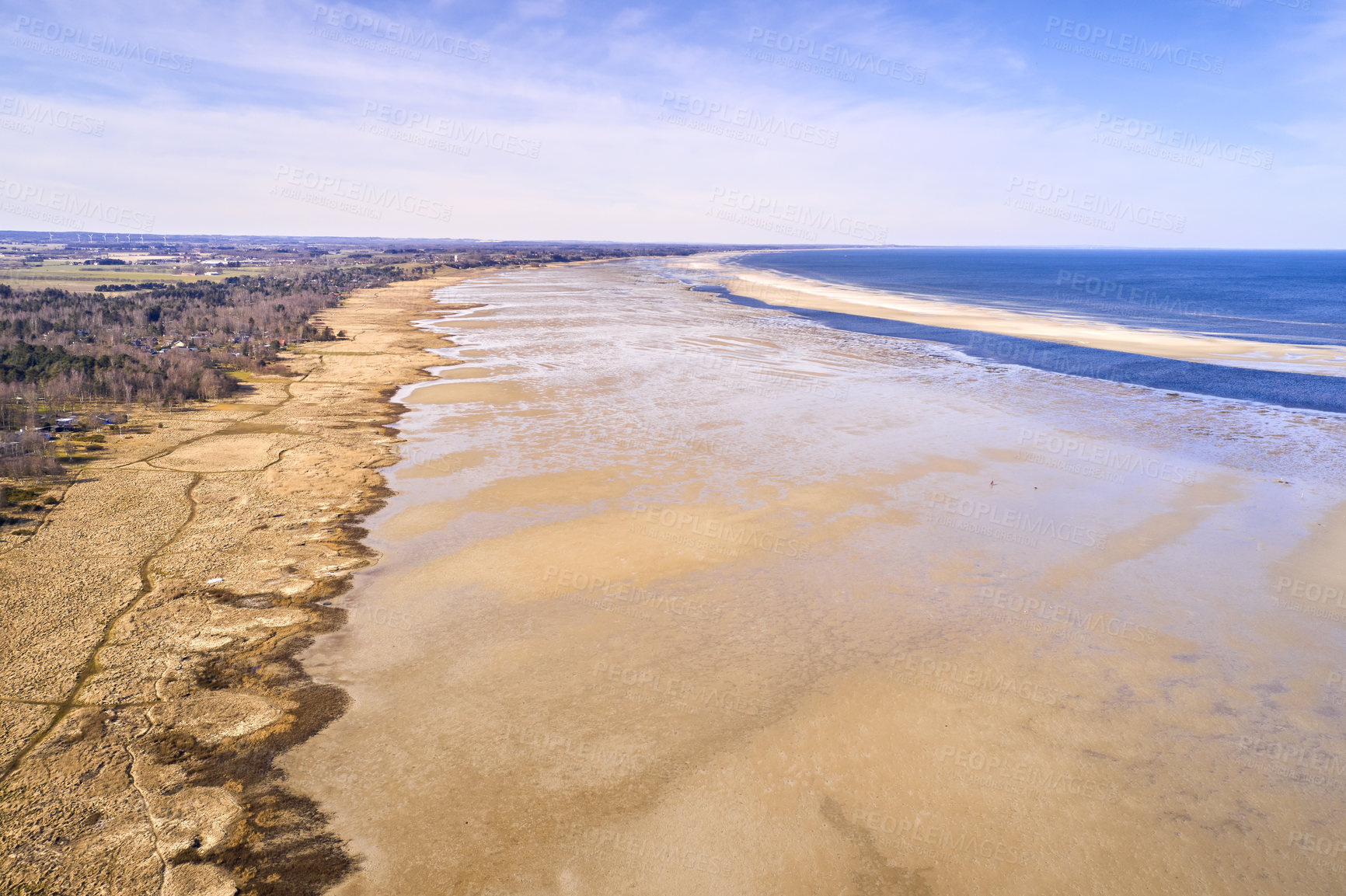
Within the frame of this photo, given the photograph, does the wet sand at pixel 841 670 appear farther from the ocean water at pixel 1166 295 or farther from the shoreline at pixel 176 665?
the ocean water at pixel 1166 295

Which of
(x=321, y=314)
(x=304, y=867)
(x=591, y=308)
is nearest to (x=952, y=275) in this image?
(x=591, y=308)

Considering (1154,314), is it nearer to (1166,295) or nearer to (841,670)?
(1166,295)

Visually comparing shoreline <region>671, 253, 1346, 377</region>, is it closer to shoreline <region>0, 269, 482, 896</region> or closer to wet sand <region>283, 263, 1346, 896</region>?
wet sand <region>283, 263, 1346, 896</region>

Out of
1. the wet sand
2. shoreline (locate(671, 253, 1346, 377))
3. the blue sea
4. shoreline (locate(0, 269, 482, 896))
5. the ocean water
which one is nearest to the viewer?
shoreline (locate(0, 269, 482, 896))

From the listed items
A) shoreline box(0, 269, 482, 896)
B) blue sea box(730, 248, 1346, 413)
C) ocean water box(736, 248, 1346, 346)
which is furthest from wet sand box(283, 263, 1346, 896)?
ocean water box(736, 248, 1346, 346)

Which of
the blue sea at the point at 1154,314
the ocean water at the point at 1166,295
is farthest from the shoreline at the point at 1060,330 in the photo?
the ocean water at the point at 1166,295

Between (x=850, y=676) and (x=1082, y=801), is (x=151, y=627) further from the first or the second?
(x=1082, y=801)
